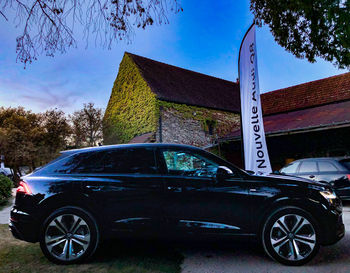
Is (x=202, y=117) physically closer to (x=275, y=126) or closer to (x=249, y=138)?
(x=275, y=126)

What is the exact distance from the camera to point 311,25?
11492 mm

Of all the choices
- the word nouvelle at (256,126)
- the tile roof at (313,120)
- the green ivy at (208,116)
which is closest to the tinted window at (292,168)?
the word nouvelle at (256,126)

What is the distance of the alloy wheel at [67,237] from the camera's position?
12.7ft

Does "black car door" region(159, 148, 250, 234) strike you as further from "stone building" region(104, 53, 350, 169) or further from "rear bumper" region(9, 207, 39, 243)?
"stone building" region(104, 53, 350, 169)

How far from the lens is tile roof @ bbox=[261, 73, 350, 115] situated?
695 inches

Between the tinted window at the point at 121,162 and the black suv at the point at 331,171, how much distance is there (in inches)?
230

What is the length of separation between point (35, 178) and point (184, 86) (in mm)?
20269

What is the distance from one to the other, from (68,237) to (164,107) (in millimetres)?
16702

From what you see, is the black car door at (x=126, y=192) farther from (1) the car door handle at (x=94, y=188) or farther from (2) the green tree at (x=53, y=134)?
(2) the green tree at (x=53, y=134)

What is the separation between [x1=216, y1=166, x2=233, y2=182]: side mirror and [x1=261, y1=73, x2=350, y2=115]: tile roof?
15.7 metres

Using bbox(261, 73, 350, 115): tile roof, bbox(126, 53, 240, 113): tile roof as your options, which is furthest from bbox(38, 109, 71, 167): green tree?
bbox(261, 73, 350, 115): tile roof

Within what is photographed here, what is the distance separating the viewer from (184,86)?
2364 cm

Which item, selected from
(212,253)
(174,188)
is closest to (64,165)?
(174,188)

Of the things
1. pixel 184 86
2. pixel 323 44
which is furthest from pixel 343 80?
pixel 184 86
